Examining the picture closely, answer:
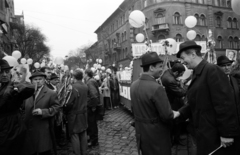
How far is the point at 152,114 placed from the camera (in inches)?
102

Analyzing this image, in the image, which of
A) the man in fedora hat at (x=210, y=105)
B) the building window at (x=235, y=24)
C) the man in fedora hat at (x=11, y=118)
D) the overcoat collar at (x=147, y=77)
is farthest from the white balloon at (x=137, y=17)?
the building window at (x=235, y=24)

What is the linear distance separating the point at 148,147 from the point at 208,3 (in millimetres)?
34437

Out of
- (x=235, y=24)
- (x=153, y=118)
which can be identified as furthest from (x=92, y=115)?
(x=235, y=24)

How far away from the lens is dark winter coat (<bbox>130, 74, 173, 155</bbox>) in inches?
98.3

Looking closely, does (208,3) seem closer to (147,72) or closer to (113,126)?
(113,126)

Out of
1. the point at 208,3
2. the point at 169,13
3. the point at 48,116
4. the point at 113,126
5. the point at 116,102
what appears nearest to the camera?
the point at 48,116

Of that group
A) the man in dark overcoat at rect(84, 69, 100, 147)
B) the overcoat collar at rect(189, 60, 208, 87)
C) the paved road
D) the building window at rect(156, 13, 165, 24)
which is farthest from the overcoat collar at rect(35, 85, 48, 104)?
the building window at rect(156, 13, 165, 24)

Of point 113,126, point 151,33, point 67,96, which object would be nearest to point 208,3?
point 151,33

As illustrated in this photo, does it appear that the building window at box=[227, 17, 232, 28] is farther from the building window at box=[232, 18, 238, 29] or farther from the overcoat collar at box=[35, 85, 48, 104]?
the overcoat collar at box=[35, 85, 48, 104]

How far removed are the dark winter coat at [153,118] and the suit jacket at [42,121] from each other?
1.82 meters

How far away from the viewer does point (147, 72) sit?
109 inches

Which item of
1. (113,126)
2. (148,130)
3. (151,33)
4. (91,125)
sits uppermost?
(151,33)

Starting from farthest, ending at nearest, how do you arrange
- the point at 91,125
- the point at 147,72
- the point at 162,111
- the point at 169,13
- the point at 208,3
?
1. the point at 208,3
2. the point at 169,13
3. the point at 91,125
4. the point at 147,72
5. the point at 162,111

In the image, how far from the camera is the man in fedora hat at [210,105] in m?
2.03
